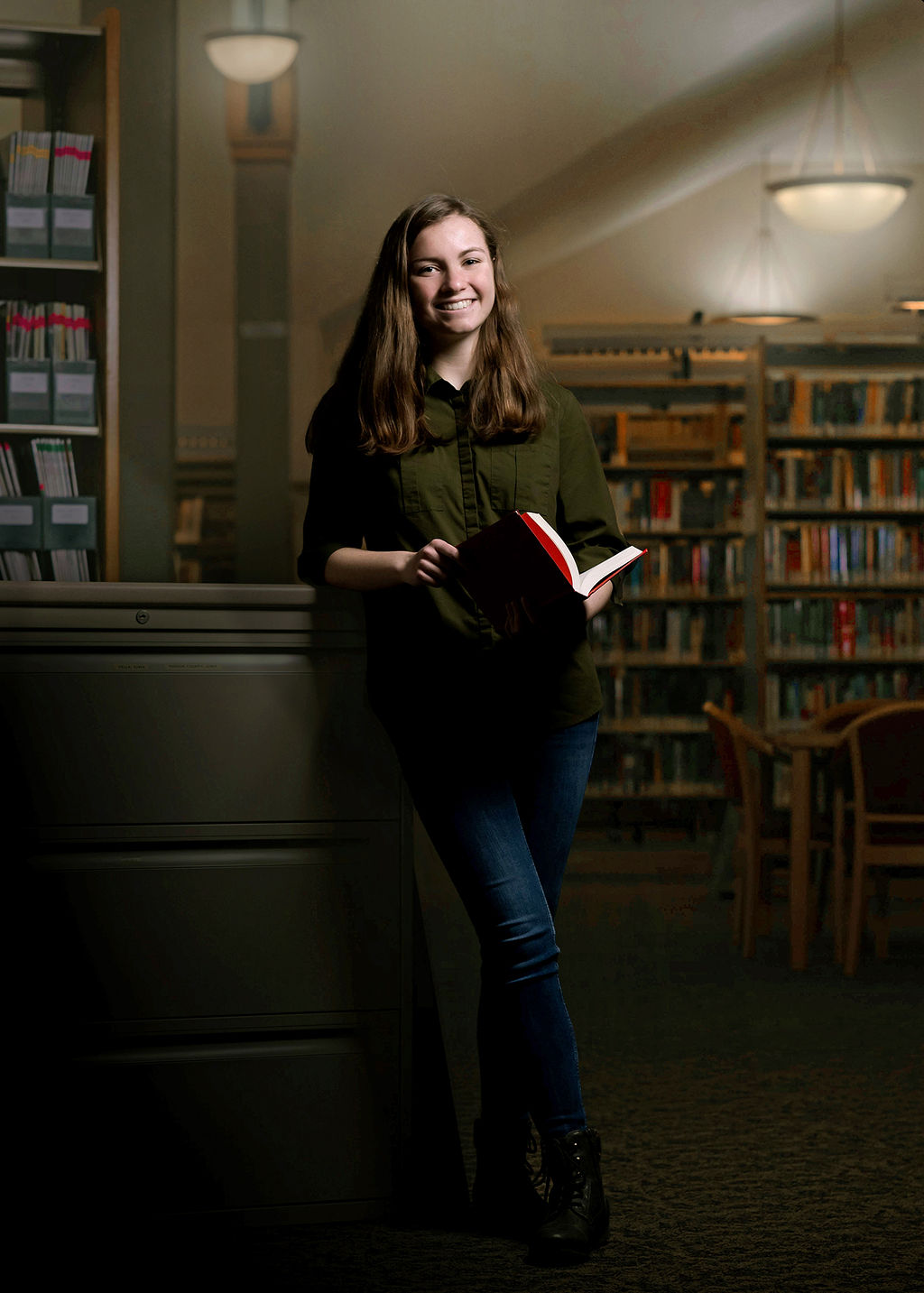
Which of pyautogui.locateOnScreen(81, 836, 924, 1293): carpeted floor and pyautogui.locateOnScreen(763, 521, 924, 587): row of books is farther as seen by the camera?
pyautogui.locateOnScreen(763, 521, 924, 587): row of books

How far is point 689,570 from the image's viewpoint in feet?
20.6

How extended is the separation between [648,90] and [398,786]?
4777 mm

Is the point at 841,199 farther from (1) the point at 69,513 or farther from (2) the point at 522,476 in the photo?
(2) the point at 522,476

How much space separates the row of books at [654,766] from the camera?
245 inches

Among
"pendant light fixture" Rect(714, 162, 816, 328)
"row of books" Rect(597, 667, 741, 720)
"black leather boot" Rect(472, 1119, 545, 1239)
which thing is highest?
"pendant light fixture" Rect(714, 162, 816, 328)

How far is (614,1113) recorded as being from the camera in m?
2.43

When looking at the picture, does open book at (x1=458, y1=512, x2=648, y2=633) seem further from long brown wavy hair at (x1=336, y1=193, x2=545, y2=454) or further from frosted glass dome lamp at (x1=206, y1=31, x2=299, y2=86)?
frosted glass dome lamp at (x1=206, y1=31, x2=299, y2=86)

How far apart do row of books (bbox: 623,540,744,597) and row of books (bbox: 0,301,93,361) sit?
3681 mm

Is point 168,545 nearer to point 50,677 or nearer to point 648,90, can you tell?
point 50,677

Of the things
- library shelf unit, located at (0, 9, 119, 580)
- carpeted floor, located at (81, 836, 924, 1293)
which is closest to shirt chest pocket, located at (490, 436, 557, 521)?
carpeted floor, located at (81, 836, 924, 1293)

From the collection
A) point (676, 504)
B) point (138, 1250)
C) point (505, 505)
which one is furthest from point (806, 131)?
point (138, 1250)

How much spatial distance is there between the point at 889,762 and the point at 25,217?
2.72 metres

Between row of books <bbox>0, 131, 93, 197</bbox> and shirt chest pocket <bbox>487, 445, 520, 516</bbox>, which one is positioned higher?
row of books <bbox>0, 131, 93, 197</bbox>

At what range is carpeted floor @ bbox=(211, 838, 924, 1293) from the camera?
1690mm
